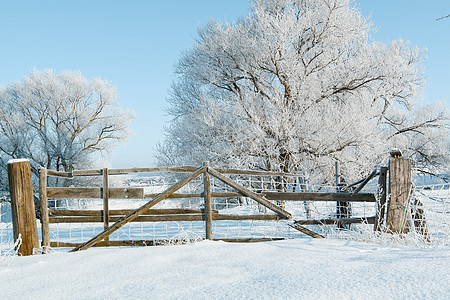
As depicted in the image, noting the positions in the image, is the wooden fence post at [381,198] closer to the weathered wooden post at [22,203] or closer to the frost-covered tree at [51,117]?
the weathered wooden post at [22,203]

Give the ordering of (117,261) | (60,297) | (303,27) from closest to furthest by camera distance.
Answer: (60,297) < (117,261) < (303,27)

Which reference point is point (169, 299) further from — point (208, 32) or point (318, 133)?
point (208, 32)

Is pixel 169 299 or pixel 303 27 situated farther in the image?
pixel 303 27

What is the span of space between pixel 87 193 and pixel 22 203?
88 cm

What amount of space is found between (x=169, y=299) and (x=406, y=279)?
5.41 ft

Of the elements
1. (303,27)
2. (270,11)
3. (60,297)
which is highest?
(270,11)

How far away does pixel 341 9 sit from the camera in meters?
12.9

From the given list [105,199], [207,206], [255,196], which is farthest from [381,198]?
[105,199]

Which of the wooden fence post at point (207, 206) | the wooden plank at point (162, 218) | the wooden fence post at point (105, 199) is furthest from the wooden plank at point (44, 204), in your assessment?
the wooden fence post at point (207, 206)

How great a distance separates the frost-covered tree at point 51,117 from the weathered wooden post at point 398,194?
20.5 m

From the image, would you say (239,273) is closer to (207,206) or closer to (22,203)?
(207,206)

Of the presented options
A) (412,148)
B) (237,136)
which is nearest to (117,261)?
(237,136)

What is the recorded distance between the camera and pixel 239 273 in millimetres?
2832

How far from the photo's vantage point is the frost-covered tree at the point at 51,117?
2192cm
